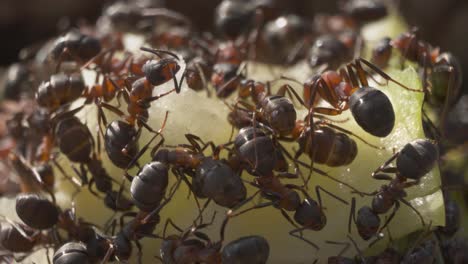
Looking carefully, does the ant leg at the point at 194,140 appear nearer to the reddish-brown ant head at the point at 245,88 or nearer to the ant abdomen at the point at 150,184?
the ant abdomen at the point at 150,184

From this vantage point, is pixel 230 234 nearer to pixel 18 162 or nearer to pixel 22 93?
pixel 18 162

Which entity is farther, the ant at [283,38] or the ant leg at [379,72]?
the ant at [283,38]

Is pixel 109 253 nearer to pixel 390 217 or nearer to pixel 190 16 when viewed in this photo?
pixel 390 217

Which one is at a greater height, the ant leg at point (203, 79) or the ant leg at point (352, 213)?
the ant leg at point (203, 79)

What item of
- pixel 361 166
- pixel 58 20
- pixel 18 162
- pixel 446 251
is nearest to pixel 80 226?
pixel 18 162

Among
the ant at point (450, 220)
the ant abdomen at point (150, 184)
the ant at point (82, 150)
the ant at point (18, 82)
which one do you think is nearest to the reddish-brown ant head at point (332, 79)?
the ant at point (450, 220)

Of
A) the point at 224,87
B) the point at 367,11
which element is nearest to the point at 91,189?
the point at 224,87

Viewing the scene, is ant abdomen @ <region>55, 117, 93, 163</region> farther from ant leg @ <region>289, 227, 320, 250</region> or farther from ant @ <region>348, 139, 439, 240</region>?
ant @ <region>348, 139, 439, 240</region>

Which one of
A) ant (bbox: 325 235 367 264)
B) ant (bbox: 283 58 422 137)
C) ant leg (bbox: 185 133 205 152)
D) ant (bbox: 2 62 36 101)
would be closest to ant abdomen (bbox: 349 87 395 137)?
ant (bbox: 283 58 422 137)
